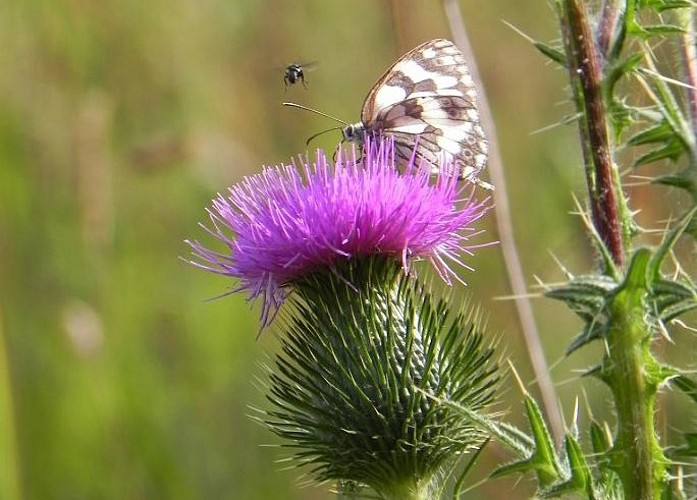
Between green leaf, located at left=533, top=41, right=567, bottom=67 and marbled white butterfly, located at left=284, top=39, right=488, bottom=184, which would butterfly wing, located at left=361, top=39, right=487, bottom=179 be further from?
green leaf, located at left=533, top=41, right=567, bottom=67

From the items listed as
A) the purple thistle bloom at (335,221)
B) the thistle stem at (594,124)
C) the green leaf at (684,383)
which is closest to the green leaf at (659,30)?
the thistle stem at (594,124)

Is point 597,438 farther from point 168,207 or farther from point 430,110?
point 168,207

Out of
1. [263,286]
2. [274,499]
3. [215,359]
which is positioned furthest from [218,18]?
[263,286]

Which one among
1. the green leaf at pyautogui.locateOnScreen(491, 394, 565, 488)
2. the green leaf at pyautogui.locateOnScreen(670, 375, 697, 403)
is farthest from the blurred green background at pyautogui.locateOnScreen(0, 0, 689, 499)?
the green leaf at pyautogui.locateOnScreen(491, 394, 565, 488)

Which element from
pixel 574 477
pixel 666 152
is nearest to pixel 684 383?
pixel 574 477

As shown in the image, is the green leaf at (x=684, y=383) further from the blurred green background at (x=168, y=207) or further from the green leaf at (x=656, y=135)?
the blurred green background at (x=168, y=207)
